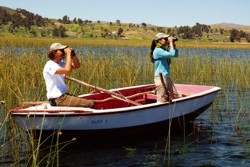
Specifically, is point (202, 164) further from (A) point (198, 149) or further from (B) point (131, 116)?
(B) point (131, 116)

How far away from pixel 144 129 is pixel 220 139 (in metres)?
1.57

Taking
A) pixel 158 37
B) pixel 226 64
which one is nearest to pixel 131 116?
pixel 158 37

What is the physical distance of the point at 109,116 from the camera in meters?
7.29

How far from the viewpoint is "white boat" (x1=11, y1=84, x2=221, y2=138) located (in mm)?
6801

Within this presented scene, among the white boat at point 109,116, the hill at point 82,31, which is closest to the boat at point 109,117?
the white boat at point 109,116

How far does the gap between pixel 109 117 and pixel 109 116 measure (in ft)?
0.09

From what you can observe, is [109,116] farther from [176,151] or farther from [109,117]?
[176,151]

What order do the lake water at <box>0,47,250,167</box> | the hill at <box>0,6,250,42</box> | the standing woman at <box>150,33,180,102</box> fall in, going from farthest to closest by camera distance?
the hill at <box>0,6,250,42</box> → the standing woman at <box>150,33,180,102</box> → the lake water at <box>0,47,250,167</box>

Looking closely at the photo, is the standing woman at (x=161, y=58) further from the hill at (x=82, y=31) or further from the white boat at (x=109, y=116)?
the hill at (x=82, y=31)

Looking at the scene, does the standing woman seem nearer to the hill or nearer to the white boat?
the white boat

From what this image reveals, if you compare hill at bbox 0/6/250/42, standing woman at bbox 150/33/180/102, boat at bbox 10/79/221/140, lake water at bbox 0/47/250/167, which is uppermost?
hill at bbox 0/6/250/42

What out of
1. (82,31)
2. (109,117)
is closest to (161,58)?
(109,117)

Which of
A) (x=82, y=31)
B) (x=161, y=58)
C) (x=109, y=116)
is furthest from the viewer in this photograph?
(x=82, y=31)

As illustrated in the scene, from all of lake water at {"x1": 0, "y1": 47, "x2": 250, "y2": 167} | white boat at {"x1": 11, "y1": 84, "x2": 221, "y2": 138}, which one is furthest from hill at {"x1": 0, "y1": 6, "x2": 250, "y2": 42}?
lake water at {"x1": 0, "y1": 47, "x2": 250, "y2": 167}
